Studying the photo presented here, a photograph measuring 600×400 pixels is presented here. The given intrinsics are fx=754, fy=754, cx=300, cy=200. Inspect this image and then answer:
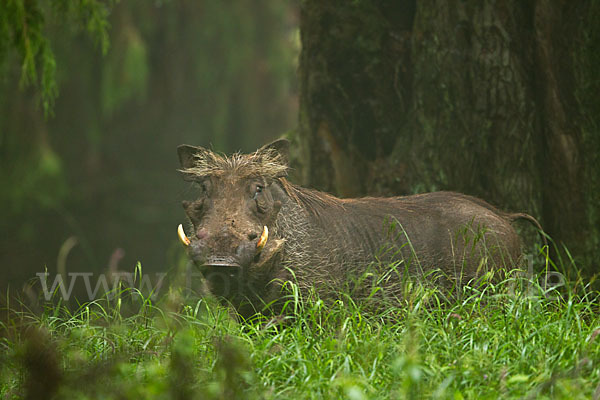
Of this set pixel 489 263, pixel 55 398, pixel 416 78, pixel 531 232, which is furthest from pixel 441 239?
pixel 55 398

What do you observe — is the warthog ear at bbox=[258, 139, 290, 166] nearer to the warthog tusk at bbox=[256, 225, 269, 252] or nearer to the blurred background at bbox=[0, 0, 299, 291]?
the warthog tusk at bbox=[256, 225, 269, 252]

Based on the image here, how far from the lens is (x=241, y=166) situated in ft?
13.5

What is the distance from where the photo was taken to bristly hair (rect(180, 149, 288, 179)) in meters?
4.08

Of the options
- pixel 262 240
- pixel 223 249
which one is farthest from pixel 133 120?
pixel 223 249

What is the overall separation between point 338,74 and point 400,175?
0.88 m

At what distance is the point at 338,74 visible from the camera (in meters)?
5.40

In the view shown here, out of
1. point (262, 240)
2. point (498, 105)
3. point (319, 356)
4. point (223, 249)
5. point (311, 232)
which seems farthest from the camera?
point (498, 105)

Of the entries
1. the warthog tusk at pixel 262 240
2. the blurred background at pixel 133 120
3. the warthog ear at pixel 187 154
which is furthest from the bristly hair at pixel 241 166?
the blurred background at pixel 133 120

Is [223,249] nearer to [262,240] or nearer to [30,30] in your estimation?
[262,240]

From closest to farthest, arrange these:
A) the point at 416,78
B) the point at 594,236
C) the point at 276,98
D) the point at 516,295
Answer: the point at 516,295 < the point at 594,236 < the point at 416,78 < the point at 276,98

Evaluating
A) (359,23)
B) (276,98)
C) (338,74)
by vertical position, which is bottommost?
(276,98)

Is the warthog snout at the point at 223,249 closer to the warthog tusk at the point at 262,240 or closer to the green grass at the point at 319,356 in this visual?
the warthog tusk at the point at 262,240

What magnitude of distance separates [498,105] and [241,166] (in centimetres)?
172

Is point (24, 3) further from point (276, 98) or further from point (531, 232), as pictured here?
point (276, 98)
